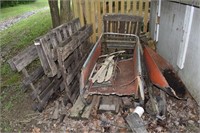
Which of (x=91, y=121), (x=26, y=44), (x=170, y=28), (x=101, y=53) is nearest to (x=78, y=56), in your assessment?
(x=101, y=53)

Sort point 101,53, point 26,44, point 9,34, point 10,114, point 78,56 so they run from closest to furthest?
point 10,114, point 78,56, point 101,53, point 26,44, point 9,34

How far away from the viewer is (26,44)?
7.69m

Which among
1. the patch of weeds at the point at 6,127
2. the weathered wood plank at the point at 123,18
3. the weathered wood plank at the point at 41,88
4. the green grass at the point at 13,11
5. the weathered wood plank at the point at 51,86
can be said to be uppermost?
the weathered wood plank at the point at 123,18

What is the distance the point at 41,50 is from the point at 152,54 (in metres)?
3.09

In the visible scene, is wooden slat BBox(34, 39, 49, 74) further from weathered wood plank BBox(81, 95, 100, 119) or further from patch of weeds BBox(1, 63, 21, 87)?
patch of weeds BBox(1, 63, 21, 87)

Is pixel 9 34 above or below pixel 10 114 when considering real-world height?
above

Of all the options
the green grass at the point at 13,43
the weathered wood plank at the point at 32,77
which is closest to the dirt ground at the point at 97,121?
the weathered wood plank at the point at 32,77

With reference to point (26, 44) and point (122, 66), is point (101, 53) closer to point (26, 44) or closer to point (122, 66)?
point (122, 66)

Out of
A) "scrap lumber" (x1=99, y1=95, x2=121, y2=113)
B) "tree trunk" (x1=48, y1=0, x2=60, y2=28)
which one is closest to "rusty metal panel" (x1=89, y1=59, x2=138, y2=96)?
"scrap lumber" (x1=99, y1=95, x2=121, y2=113)

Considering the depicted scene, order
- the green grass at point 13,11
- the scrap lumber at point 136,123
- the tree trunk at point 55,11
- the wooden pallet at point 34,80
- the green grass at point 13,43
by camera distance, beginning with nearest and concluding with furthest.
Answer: the scrap lumber at point 136,123
the wooden pallet at point 34,80
the green grass at point 13,43
the tree trunk at point 55,11
the green grass at point 13,11

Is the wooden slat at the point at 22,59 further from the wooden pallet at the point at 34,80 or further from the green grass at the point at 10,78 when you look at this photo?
the green grass at the point at 10,78

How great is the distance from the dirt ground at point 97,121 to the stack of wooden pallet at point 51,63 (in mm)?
291

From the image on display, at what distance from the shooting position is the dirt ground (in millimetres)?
3705

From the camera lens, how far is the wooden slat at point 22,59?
140 inches
